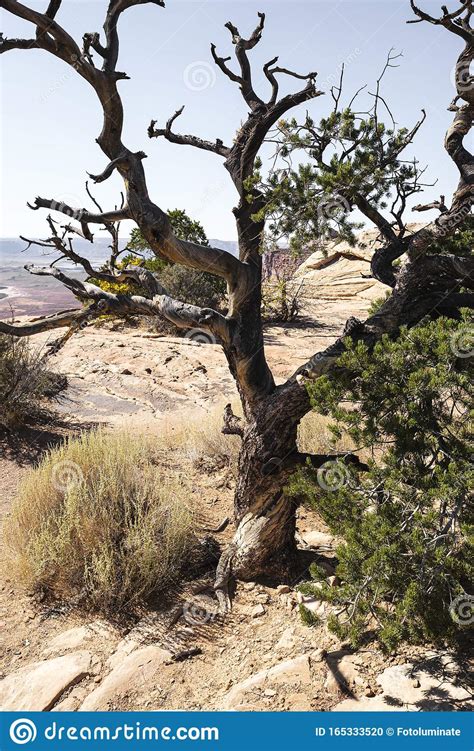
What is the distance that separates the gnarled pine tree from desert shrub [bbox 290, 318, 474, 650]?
66 centimetres

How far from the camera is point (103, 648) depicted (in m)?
4.04

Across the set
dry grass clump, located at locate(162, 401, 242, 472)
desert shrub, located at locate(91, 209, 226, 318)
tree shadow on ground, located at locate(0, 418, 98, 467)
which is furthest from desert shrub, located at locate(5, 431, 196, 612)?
desert shrub, located at locate(91, 209, 226, 318)

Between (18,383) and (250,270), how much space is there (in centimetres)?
480

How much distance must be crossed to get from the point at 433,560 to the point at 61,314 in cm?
323

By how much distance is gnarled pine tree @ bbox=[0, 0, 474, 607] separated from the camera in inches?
145

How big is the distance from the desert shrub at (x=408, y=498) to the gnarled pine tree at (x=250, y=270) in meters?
0.66

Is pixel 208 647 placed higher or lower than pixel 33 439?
lower

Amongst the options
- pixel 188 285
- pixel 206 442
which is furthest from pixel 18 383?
pixel 188 285

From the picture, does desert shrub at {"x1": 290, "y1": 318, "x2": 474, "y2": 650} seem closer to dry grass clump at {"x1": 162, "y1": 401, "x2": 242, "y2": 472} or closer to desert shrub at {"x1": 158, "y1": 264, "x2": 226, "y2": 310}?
dry grass clump at {"x1": 162, "y1": 401, "x2": 242, "y2": 472}

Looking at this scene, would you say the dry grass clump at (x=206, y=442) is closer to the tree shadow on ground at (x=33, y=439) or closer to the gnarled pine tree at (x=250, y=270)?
the tree shadow on ground at (x=33, y=439)

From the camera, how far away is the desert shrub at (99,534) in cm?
445

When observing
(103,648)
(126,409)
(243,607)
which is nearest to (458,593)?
(243,607)

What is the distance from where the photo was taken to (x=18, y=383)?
822 centimetres

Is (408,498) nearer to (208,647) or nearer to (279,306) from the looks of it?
(208,647)
